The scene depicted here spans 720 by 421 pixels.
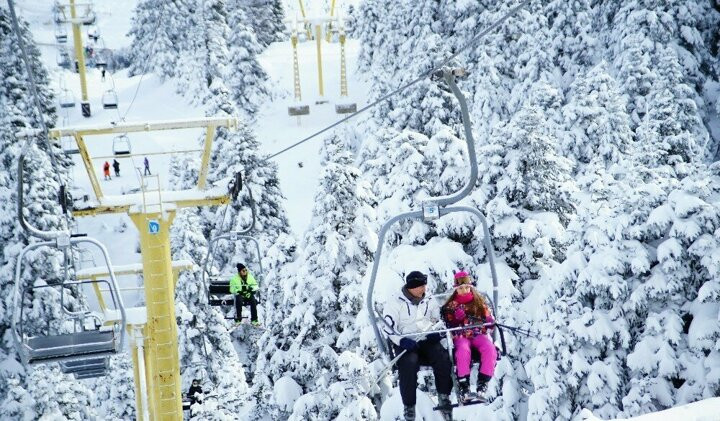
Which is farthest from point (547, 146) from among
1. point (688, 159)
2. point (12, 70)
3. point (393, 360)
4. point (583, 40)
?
point (12, 70)

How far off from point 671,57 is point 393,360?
24766 millimetres

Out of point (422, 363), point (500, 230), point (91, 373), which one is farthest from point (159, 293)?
point (422, 363)

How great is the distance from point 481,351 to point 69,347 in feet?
23.2

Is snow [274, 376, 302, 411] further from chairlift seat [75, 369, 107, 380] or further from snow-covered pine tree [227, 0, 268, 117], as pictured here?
snow-covered pine tree [227, 0, 268, 117]

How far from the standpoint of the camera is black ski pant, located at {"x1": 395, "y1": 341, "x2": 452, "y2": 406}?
1041cm

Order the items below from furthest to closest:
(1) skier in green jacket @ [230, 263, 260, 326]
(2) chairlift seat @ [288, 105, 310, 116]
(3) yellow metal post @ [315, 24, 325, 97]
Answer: (3) yellow metal post @ [315, 24, 325, 97], (2) chairlift seat @ [288, 105, 310, 116], (1) skier in green jacket @ [230, 263, 260, 326]

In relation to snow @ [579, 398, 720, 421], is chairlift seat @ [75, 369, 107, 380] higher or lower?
higher

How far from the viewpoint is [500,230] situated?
20.4m

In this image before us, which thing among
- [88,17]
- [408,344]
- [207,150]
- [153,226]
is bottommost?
[408,344]

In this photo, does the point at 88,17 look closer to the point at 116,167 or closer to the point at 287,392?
the point at 116,167

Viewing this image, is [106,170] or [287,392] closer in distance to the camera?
[287,392]

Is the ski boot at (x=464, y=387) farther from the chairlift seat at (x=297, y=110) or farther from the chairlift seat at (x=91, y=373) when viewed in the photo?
the chairlift seat at (x=297, y=110)

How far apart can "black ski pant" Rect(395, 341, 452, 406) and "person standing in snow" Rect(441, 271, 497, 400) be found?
166mm

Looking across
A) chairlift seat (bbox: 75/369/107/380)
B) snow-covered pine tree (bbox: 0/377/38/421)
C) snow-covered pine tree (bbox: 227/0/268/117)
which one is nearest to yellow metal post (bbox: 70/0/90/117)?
snow-covered pine tree (bbox: 227/0/268/117)
